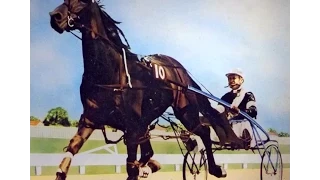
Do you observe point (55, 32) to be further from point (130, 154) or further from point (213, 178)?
point (213, 178)

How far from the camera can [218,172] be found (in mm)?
2938

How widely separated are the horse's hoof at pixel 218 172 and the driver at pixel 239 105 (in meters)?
0.19

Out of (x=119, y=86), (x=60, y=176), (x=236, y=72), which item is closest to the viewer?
(x=60, y=176)

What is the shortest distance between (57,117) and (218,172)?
0.89 meters

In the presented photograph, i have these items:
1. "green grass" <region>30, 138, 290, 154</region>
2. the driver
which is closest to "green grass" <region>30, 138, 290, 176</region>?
"green grass" <region>30, 138, 290, 154</region>

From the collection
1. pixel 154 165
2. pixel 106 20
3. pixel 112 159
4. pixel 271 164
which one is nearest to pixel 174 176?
pixel 154 165

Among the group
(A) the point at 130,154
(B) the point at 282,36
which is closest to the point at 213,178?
(A) the point at 130,154

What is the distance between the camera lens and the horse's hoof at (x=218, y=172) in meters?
2.92

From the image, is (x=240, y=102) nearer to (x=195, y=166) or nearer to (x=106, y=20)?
(x=195, y=166)

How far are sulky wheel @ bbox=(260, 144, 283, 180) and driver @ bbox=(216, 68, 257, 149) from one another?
0.11 m

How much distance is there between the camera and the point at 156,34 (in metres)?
2.83

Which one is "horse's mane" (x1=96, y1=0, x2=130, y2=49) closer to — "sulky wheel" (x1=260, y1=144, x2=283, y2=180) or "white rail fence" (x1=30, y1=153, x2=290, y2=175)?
"white rail fence" (x1=30, y1=153, x2=290, y2=175)

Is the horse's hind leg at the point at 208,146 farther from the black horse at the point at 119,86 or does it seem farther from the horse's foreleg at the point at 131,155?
the horse's foreleg at the point at 131,155
